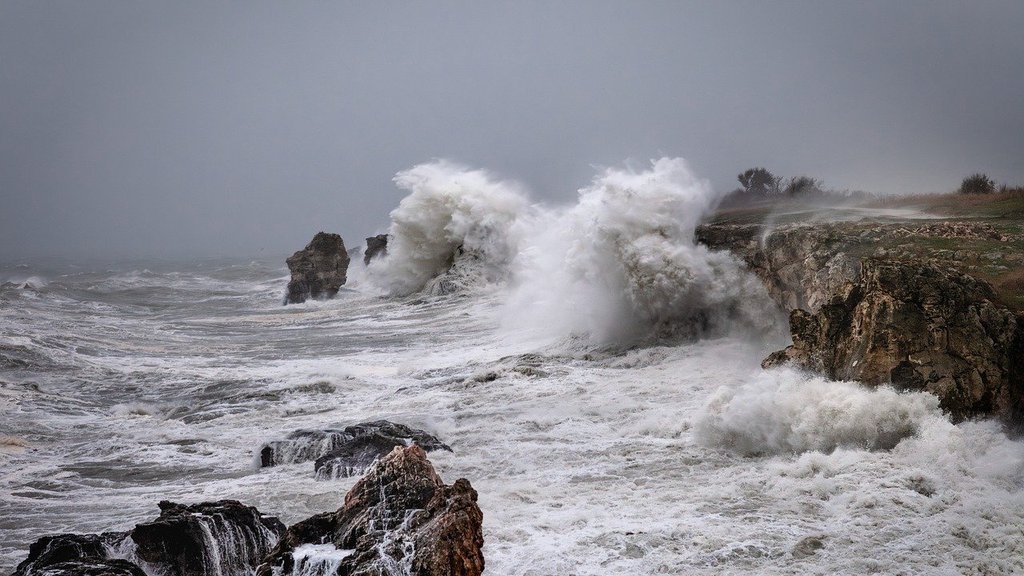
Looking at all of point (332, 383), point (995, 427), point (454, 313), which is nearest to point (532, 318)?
point (454, 313)

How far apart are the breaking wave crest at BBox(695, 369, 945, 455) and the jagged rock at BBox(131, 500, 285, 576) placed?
5.11 m

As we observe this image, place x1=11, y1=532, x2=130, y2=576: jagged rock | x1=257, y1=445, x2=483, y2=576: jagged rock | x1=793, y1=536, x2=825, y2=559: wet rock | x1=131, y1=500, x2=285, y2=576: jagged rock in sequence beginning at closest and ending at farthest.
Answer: x1=257, y1=445, x2=483, y2=576: jagged rock → x1=11, y1=532, x2=130, y2=576: jagged rock → x1=131, y1=500, x2=285, y2=576: jagged rock → x1=793, y1=536, x2=825, y2=559: wet rock

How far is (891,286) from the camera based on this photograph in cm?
912

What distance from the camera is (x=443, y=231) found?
1260 inches

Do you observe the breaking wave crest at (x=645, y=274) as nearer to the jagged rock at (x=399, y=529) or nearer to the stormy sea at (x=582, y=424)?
the stormy sea at (x=582, y=424)

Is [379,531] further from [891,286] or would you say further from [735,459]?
[891,286]

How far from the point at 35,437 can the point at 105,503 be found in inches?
146

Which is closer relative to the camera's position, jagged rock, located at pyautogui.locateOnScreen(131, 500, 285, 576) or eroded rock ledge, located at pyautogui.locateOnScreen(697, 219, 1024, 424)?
jagged rock, located at pyautogui.locateOnScreen(131, 500, 285, 576)

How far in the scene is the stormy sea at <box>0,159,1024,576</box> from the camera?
21.2 ft

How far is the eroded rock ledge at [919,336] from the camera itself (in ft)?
27.0

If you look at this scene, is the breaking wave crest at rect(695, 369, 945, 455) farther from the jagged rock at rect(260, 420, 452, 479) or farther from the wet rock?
the jagged rock at rect(260, 420, 452, 479)

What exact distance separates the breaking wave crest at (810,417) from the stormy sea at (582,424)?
0.08ft

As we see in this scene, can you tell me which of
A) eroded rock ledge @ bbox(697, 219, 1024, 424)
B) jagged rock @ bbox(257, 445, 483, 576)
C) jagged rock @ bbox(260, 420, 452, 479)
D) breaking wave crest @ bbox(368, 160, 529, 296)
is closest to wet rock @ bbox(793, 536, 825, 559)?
jagged rock @ bbox(257, 445, 483, 576)

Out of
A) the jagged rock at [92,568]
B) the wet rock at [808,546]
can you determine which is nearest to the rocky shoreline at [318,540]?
the jagged rock at [92,568]
